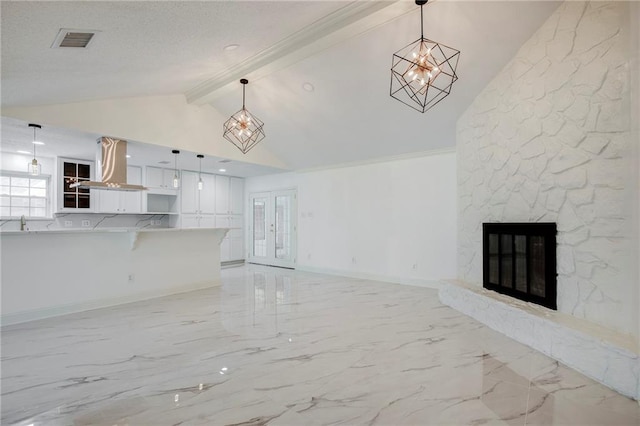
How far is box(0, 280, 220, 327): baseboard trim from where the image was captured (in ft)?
11.8

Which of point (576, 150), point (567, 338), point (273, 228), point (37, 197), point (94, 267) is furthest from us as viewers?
point (273, 228)

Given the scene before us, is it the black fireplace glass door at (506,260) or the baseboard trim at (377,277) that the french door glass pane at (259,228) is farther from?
the black fireplace glass door at (506,260)

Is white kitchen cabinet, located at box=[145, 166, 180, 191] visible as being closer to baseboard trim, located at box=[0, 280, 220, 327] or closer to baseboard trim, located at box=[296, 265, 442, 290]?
baseboard trim, located at box=[0, 280, 220, 327]

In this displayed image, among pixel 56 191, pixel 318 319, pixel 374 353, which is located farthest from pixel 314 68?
pixel 56 191

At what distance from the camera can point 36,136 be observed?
4.50 meters

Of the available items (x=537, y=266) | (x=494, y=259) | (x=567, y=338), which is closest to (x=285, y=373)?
(x=567, y=338)

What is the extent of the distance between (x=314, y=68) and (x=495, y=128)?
7.54 ft

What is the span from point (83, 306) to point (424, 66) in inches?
189

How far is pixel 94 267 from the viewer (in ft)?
13.9

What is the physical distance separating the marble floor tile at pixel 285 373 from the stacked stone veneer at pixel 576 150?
80 cm

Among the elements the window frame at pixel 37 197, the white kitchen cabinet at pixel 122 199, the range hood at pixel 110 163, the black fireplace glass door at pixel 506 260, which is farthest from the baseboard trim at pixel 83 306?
the black fireplace glass door at pixel 506 260

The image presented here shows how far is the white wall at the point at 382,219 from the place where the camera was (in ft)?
17.6

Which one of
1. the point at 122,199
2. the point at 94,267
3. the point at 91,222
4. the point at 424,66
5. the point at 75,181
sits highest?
the point at 424,66

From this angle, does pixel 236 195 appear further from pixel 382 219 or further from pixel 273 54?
pixel 273 54
